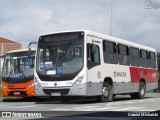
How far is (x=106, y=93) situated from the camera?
20781mm

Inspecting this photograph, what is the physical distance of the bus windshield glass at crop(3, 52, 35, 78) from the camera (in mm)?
23484

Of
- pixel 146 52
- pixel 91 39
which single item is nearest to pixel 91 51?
pixel 91 39

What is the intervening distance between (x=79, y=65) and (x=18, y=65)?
19.9 feet

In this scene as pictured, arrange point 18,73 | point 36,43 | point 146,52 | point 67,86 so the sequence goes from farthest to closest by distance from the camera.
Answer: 1. point 146,52
2. point 18,73
3. point 36,43
4. point 67,86

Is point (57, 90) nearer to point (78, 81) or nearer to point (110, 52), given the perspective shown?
point (78, 81)

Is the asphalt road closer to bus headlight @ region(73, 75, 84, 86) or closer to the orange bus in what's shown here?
bus headlight @ region(73, 75, 84, 86)

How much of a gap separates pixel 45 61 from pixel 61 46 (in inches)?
39.8

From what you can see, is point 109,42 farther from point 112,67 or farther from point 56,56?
point 56,56

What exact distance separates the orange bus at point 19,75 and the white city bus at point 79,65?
11.3 ft

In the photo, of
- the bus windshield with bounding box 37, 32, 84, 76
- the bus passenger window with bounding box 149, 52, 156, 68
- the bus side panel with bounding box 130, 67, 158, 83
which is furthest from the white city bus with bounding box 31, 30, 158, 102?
the bus passenger window with bounding box 149, 52, 156, 68

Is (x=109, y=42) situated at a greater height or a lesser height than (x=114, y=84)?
greater

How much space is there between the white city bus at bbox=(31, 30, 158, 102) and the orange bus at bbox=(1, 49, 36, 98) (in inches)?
135

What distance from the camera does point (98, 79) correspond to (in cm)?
1988

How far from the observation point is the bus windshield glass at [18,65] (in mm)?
23484
